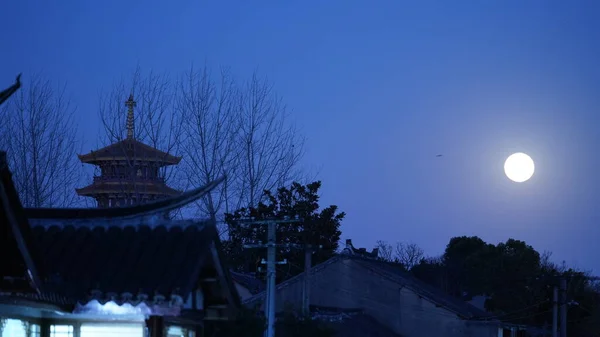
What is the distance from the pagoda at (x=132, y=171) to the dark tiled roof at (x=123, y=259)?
18607 millimetres

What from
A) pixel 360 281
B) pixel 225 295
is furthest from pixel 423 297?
pixel 225 295

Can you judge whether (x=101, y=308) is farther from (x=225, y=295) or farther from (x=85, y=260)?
(x=225, y=295)

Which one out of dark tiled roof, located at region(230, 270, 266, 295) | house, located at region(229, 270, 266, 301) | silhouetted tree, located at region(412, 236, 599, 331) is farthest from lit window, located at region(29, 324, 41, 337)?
silhouetted tree, located at region(412, 236, 599, 331)

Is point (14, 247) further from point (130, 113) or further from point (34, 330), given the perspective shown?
point (130, 113)

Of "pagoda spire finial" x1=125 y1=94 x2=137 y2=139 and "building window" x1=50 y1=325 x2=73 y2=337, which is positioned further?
"pagoda spire finial" x1=125 y1=94 x2=137 y2=139

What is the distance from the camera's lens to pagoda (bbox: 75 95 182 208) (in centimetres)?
3753

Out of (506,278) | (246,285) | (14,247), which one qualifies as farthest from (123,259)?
(506,278)

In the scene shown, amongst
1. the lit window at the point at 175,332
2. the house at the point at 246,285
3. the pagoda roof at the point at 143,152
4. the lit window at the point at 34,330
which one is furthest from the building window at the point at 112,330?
the house at the point at 246,285

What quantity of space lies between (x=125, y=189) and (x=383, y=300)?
12.9 meters

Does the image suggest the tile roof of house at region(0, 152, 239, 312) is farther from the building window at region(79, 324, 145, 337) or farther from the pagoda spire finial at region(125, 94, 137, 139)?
the pagoda spire finial at region(125, 94, 137, 139)

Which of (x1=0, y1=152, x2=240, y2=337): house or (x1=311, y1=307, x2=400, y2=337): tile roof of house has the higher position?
(x1=0, y1=152, x2=240, y2=337): house

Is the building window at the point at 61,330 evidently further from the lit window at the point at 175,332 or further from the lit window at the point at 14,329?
the lit window at the point at 175,332

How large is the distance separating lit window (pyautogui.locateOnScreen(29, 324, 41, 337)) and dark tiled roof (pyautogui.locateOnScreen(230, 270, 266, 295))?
99.5ft

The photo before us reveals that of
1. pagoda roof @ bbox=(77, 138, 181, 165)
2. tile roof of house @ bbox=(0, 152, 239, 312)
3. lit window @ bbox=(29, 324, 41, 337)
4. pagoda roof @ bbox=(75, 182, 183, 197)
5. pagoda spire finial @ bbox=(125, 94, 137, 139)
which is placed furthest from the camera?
pagoda roof @ bbox=(75, 182, 183, 197)
